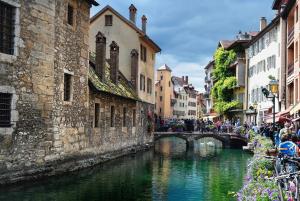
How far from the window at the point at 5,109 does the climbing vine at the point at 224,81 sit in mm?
44677

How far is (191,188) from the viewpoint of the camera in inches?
745

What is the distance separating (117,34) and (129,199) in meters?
24.2

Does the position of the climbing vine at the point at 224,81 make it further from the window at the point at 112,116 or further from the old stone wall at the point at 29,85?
the old stone wall at the point at 29,85

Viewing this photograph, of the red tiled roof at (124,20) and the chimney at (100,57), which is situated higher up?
the red tiled roof at (124,20)

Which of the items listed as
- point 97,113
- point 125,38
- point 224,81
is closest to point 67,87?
point 97,113

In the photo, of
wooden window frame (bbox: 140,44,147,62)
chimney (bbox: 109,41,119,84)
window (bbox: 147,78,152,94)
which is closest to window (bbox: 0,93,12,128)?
chimney (bbox: 109,41,119,84)

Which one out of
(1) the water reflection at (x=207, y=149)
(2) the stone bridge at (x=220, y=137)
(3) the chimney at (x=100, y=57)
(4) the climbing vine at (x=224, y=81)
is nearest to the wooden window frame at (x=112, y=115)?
(3) the chimney at (x=100, y=57)

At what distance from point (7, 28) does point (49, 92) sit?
11.8ft

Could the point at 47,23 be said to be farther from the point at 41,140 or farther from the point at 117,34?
the point at 117,34

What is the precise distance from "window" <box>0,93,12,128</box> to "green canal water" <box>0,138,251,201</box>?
2.31 m

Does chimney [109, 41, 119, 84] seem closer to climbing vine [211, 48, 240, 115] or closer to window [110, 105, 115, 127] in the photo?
window [110, 105, 115, 127]

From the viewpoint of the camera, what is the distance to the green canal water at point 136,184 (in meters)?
15.9

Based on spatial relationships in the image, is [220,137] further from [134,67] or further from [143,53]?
[134,67]

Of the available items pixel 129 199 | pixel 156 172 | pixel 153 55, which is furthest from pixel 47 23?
pixel 153 55
